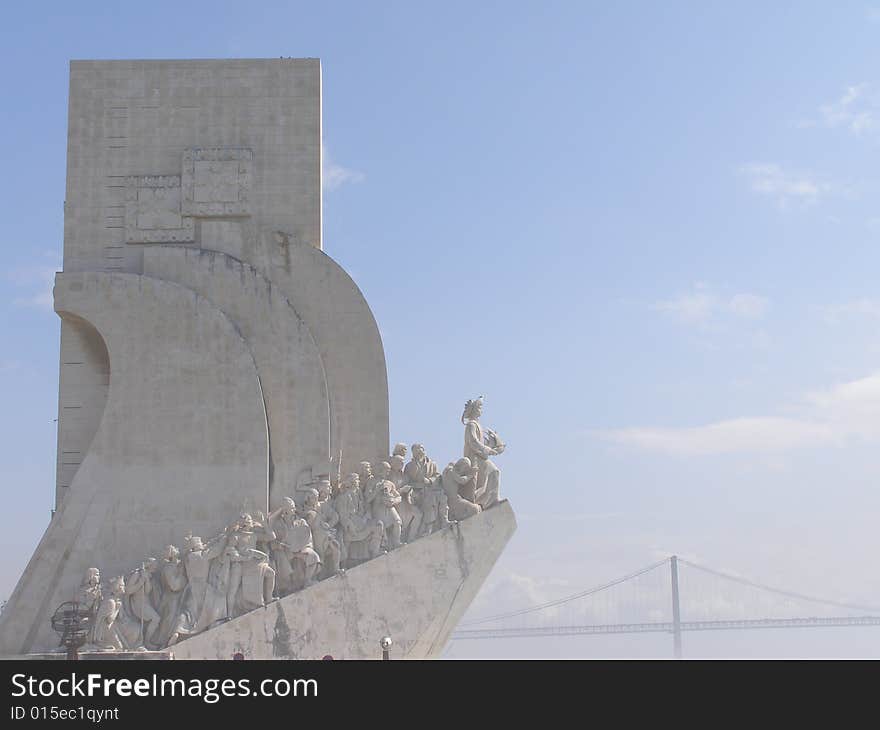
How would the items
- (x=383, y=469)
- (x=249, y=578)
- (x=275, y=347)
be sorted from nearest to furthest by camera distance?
1. (x=249, y=578)
2. (x=383, y=469)
3. (x=275, y=347)

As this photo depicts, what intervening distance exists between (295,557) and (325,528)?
0.43 meters

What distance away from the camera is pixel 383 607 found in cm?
1341

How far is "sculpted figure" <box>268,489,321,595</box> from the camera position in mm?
13352

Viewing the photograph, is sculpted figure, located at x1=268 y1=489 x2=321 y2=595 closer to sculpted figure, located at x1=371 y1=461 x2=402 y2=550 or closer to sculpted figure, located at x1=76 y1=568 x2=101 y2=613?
sculpted figure, located at x1=371 y1=461 x2=402 y2=550

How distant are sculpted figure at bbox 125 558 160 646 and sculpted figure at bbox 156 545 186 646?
7cm

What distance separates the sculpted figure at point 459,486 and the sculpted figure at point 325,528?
1.25 m

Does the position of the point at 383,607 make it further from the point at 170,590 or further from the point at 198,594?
the point at 170,590

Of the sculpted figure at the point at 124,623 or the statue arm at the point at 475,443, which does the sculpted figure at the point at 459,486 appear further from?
the sculpted figure at the point at 124,623

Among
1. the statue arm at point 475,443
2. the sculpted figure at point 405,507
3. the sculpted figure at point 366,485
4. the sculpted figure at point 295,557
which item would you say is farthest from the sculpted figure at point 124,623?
the statue arm at point 475,443

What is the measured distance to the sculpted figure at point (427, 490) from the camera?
1387cm

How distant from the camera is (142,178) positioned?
15.0 meters

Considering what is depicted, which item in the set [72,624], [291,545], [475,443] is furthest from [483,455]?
[72,624]
